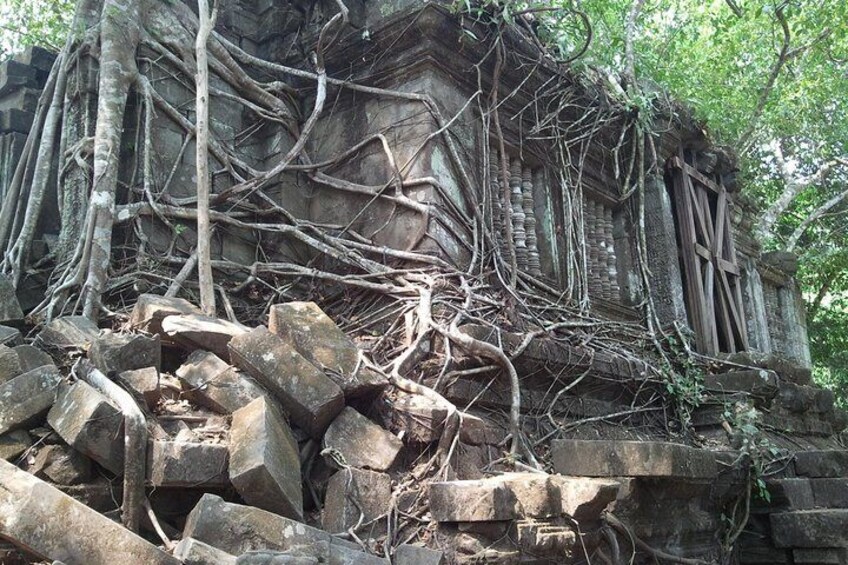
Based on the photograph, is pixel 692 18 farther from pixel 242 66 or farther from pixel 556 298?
pixel 242 66

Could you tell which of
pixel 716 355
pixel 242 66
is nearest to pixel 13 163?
pixel 242 66

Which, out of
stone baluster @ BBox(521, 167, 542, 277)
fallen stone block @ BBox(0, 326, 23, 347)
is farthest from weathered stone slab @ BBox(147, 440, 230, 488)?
stone baluster @ BBox(521, 167, 542, 277)

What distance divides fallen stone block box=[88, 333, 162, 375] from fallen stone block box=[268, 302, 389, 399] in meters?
0.57

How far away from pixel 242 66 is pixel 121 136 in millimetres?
1314

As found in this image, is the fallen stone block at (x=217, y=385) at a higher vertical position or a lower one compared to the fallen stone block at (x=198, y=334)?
lower

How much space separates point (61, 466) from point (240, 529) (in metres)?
0.76

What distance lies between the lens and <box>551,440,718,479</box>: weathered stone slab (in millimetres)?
3656

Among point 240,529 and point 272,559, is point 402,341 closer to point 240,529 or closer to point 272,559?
point 240,529

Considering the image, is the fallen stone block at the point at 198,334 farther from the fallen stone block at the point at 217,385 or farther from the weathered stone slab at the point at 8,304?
the weathered stone slab at the point at 8,304

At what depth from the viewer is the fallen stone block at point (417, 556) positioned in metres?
2.78

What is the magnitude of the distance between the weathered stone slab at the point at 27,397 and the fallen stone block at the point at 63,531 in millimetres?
477

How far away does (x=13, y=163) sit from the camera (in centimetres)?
551

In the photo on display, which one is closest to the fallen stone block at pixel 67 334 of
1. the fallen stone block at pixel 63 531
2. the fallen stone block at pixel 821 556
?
the fallen stone block at pixel 63 531

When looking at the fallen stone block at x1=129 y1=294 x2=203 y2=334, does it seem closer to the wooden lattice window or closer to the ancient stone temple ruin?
the ancient stone temple ruin
